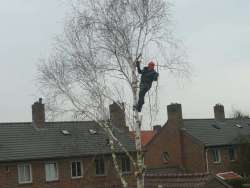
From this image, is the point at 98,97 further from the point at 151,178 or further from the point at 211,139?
the point at 211,139

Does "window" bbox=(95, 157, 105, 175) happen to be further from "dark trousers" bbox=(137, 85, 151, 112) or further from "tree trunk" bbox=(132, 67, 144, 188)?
"dark trousers" bbox=(137, 85, 151, 112)

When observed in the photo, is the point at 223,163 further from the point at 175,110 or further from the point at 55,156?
the point at 55,156

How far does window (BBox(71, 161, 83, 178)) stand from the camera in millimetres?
36125

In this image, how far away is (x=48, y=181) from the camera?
34906 millimetres

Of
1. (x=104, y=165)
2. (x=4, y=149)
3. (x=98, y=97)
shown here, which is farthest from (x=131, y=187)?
(x=98, y=97)

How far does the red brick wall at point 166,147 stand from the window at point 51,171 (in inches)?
553

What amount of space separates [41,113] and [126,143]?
6515 mm

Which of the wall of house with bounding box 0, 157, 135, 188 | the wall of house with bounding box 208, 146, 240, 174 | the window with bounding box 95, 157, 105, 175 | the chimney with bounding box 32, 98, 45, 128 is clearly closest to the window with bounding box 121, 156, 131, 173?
the wall of house with bounding box 0, 157, 135, 188

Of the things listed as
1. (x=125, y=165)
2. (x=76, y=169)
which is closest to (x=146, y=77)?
(x=76, y=169)

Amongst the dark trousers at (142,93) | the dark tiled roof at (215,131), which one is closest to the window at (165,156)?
the dark tiled roof at (215,131)

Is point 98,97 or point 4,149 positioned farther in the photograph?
point 4,149

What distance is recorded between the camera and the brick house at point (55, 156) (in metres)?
34.0

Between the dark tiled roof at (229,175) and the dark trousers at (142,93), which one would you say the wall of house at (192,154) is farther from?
the dark trousers at (142,93)

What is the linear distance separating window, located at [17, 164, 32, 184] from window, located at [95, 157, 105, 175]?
506 centimetres
